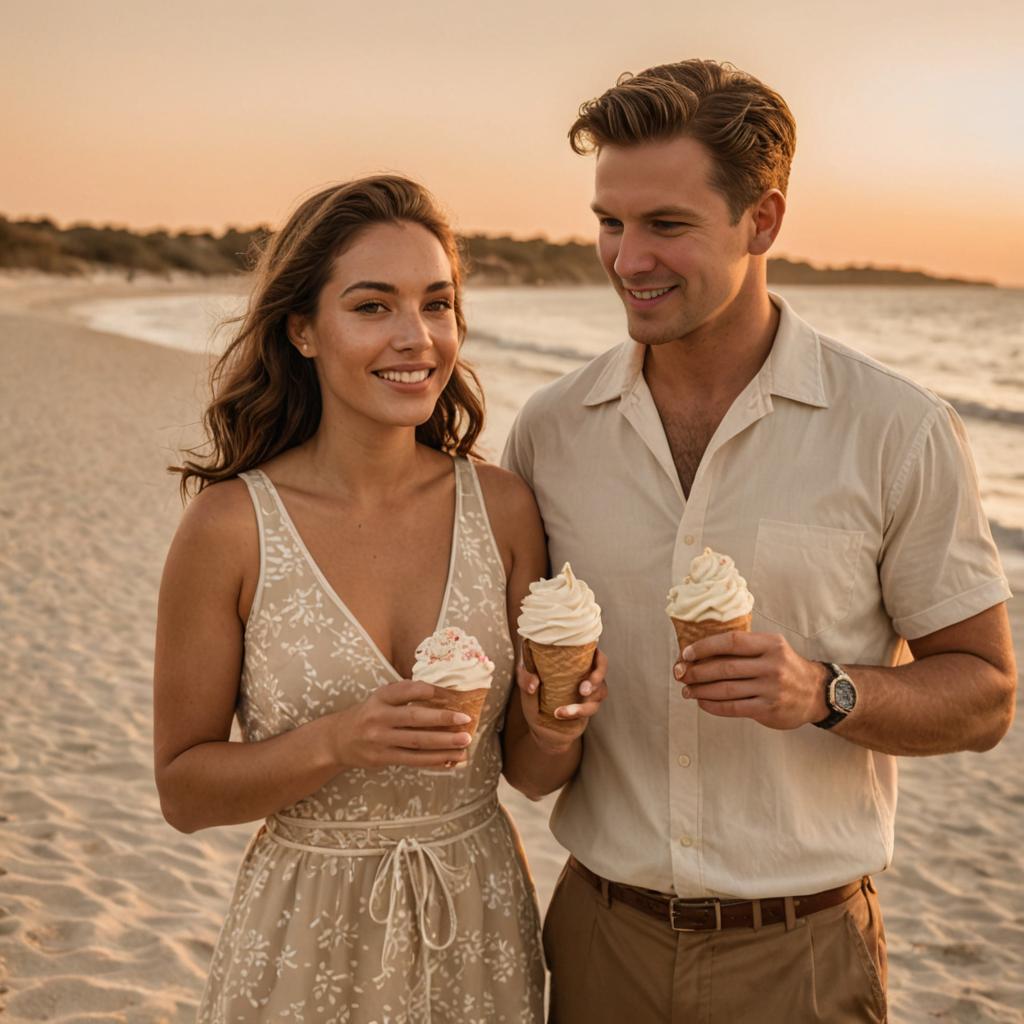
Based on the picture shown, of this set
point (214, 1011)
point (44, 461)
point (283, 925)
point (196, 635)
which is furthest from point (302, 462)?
point (44, 461)

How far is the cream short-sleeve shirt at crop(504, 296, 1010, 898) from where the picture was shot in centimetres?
296

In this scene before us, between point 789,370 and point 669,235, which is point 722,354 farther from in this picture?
point 669,235

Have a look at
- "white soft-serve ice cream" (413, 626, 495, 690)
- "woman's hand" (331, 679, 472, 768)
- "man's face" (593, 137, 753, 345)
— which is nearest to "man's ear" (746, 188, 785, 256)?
"man's face" (593, 137, 753, 345)

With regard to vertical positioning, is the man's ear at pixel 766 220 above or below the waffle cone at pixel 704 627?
above

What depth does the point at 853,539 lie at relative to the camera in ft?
9.80

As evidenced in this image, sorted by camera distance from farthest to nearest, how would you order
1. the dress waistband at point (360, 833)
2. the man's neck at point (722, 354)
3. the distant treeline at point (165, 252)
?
the distant treeline at point (165, 252) < the man's neck at point (722, 354) < the dress waistband at point (360, 833)

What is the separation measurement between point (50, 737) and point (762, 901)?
6.23 meters

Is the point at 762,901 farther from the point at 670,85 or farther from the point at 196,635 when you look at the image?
the point at 670,85

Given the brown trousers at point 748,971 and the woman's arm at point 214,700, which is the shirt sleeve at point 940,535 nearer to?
the brown trousers at point 748,971

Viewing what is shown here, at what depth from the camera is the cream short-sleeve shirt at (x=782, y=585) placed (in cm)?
296

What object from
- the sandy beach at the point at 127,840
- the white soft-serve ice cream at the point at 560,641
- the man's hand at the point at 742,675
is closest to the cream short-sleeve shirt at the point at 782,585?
the white soft-serve ice cream at the point at 560,641

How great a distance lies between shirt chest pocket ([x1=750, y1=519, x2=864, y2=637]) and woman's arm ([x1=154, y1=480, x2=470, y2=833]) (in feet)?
3.82

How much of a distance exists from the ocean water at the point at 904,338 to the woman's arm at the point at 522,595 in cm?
105

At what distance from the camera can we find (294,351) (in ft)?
11.3
